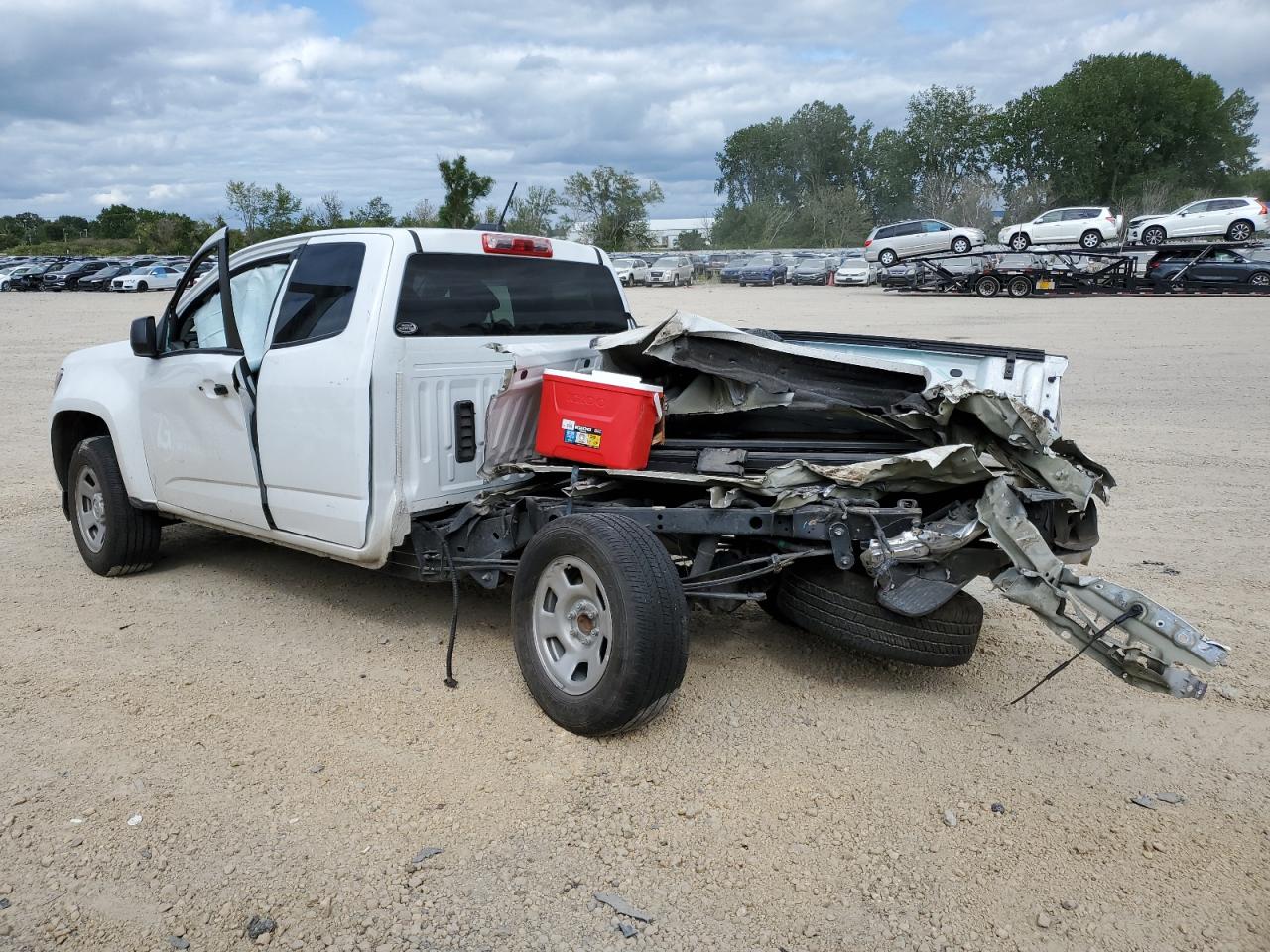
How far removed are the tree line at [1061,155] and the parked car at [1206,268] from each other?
3941 cm

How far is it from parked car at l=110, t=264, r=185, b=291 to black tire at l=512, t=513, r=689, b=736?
1881 inches

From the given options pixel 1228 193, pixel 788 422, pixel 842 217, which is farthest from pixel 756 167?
pixel 788 422

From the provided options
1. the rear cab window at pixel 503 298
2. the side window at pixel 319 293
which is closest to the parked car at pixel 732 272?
the rear cab window at pixel 503 298

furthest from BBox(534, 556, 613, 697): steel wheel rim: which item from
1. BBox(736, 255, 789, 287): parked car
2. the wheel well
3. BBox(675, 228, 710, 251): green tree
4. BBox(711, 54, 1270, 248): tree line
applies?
BBox(675, 228, 710, 251): green tree

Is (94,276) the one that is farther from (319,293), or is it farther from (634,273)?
(319,293)

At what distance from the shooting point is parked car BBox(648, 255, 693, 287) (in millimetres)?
45969

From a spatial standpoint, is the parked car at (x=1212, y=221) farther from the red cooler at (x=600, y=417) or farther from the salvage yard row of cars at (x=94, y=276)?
the salvage yard row of cars at (x=94, y=276)

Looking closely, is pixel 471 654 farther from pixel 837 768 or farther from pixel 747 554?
pixel 837 768

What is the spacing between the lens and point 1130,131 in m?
74.3

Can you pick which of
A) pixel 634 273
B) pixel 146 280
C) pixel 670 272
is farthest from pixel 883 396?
pixel 146 280

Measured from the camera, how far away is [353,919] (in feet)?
9.78

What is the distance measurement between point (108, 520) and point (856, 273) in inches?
1554

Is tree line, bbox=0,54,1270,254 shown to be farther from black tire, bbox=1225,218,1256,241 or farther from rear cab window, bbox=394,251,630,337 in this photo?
rear cab window, bbox=394,251,630,337

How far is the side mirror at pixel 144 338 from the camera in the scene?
550 centimetres
